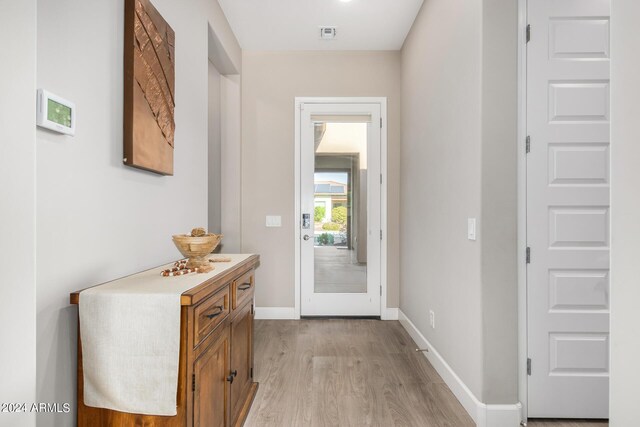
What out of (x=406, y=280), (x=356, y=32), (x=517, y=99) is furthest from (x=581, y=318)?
(x=356, y=32)

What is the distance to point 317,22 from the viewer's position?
123 inches

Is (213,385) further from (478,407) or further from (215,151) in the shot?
(215,151)

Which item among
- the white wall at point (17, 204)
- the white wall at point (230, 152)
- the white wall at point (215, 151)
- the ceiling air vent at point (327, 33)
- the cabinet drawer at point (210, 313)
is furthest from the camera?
the white wall at point (230, 152)

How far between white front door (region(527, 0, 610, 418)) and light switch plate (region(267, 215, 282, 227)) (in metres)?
2.45

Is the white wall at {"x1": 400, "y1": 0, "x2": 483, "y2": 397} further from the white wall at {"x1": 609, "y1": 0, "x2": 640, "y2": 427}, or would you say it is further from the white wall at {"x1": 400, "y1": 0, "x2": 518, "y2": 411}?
the white wall at {"x1": 609, "y1": 0, "x2": 640, "y2": 427}

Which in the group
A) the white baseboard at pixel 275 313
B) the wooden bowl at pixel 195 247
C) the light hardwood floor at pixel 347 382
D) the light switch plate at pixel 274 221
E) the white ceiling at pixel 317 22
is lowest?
the light hardwood floor at pixel 347 382

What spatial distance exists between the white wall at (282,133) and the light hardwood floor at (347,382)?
0.71m

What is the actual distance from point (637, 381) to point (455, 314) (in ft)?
4.24

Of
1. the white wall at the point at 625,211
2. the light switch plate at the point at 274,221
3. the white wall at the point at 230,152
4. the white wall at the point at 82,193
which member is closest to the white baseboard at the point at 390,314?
the light switch plate at the point at 274,221

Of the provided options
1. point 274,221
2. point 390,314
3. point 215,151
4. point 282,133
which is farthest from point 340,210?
point 215,151

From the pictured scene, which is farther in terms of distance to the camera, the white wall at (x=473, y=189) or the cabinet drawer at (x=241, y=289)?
the white wall at (x=473, y=189)

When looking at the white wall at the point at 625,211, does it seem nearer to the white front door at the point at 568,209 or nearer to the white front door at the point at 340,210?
the white front door at the point at 568,209

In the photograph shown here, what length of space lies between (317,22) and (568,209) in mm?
2601

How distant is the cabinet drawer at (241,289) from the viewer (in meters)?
1.67
